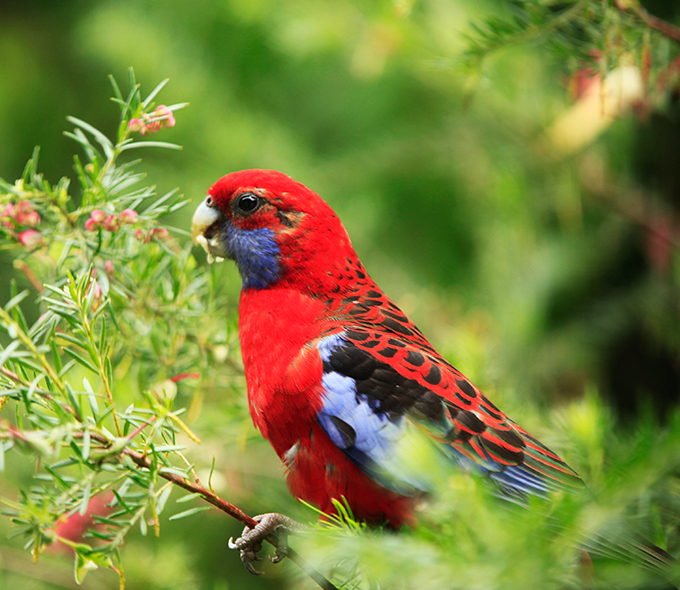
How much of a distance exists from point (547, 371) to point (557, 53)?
1.43m

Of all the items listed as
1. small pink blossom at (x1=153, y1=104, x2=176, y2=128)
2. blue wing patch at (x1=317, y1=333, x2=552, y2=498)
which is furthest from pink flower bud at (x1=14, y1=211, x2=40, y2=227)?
blue wing patch at (x1=317, y1=333, x2=552, y2=498)

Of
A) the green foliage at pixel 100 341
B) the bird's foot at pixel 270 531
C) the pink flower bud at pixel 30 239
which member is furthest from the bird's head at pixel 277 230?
the bird's foot at pixel 270 531

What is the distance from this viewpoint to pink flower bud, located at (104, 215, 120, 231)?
1.30 meters

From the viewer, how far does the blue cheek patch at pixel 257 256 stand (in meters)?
1.77

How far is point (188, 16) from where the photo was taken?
335 cm

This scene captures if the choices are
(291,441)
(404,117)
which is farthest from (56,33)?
(291,441)

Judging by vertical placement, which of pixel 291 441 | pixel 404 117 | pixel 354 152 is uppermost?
pixel 404 117

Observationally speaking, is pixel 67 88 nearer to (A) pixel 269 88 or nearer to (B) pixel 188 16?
(B) pixel 188 16

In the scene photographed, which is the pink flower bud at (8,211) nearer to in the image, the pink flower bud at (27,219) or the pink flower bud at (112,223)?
the pink flower bud at (27,219)

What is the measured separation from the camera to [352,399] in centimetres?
145

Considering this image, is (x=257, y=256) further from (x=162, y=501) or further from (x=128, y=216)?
(x=162, y=501)

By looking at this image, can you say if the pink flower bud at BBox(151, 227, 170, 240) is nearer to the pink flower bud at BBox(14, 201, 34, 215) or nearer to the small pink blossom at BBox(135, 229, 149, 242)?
the small pink blossom at BBox(135, 229, 149, 242)

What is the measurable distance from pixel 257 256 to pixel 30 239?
638 millimetres

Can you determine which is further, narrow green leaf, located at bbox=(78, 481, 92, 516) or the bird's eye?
the bird's eye
